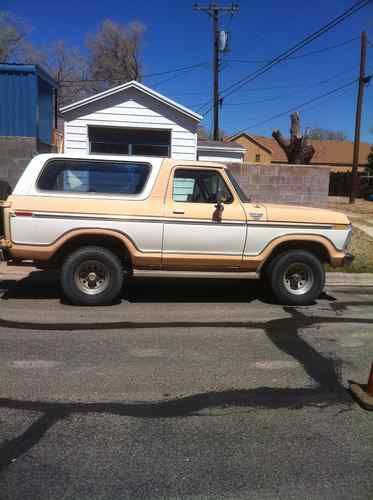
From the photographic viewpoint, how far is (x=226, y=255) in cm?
691

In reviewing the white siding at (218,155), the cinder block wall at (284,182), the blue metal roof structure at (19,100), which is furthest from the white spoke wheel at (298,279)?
the white siding at (218,155)

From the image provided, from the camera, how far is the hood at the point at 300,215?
6961 millimetres

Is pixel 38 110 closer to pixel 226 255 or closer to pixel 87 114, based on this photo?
Answer: pixel 87 114

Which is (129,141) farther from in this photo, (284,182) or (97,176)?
(97,176)

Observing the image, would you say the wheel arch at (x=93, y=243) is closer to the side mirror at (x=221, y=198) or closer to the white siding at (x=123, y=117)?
the side mirror at (x=221, y=198)

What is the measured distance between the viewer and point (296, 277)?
7.21 metres

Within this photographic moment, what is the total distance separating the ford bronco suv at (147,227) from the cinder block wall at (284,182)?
550cm

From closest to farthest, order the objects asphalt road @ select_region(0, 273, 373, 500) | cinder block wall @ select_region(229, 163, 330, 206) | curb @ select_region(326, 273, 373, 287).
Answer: asphalt road @ select_region(0, 273, 373, 500) < curb @ select_region(326, 273, 373, 287) < cinder block wall @ select_region(229, 163, 330, 206)

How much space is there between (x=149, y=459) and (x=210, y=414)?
0.76 m

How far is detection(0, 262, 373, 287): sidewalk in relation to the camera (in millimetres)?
8609

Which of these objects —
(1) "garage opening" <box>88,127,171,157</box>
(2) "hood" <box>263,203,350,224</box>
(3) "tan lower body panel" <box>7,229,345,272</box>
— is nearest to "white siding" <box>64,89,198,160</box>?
(1) "garage opening" <box>88,127,171,157</box>

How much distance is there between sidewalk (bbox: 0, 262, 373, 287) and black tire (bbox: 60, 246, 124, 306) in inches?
87.6

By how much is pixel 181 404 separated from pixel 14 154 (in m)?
8.89

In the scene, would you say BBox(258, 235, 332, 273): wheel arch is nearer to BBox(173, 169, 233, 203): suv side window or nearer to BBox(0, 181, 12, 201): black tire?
BBox(173, 169, 233, 203): suv side window
